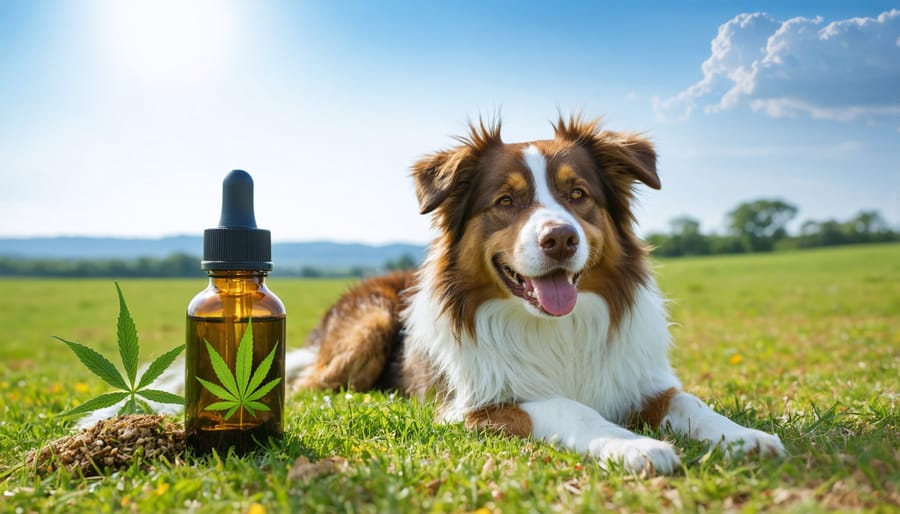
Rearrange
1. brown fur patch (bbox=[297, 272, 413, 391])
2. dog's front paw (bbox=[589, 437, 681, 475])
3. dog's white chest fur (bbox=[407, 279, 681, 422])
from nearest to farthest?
1. dog's front paw (bbox=[589, 437, 681, 475])
2. dog's white chest fur (bbox=[407, 279, 681, 422])
3. brown fur patch (bbox=[297, 272, 413, 391])

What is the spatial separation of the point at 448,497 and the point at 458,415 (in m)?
1.44

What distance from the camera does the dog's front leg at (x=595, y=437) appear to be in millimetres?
2920

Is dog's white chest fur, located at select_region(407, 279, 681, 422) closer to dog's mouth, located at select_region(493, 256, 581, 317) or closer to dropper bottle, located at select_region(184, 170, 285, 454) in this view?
dog's mouth, located at select_region(493, 256, 581, 317)

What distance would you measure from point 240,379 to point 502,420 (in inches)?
61.1

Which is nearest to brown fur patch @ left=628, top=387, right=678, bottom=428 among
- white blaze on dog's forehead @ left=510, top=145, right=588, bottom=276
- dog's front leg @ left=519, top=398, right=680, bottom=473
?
dog's front leg @ left=519, top=398, right=680, bottom=473

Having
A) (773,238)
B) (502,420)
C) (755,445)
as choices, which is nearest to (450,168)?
(502,420)

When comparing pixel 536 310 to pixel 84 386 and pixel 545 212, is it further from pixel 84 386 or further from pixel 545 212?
pixel 84 386

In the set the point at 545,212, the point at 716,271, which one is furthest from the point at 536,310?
the point at 716,271

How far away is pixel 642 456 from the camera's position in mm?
2932

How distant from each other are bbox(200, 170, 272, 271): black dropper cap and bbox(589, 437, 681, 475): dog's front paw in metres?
1.81

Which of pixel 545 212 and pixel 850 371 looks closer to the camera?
pixel 545 212

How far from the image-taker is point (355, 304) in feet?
20.4

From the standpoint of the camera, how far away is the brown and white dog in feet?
12.5

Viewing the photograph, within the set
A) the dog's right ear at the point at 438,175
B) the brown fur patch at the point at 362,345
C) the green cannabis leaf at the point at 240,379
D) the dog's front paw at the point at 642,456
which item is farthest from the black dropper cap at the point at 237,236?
the brown fur patch at the point at 362,345
